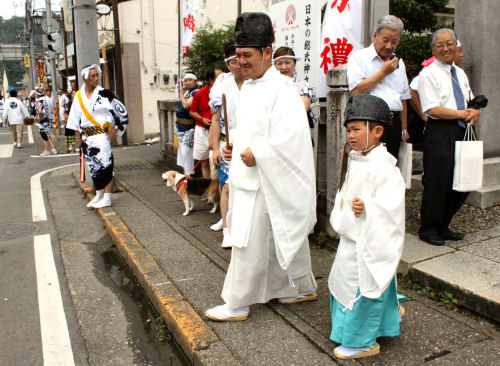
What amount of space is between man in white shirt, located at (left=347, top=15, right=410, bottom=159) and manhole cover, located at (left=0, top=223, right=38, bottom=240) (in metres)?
4.74

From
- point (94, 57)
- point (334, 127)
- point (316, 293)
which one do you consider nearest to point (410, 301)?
point (316, 293)

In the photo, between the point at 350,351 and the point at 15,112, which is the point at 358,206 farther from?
the point at 15,112

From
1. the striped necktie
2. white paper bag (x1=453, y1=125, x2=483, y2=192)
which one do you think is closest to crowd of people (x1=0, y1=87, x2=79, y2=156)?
the striped necktie

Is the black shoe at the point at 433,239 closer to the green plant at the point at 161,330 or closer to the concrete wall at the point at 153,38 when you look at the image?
the green plant at the point at 161,330

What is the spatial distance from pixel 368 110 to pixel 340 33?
2639 mm

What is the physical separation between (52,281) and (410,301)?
11.2 ft

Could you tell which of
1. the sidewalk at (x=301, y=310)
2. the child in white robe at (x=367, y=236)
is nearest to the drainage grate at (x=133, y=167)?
the sidewalk at (x=301, y=310)

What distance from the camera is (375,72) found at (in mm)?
4023

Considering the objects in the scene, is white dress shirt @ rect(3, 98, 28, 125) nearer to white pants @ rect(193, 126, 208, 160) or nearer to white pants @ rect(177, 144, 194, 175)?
white pants @ rect(177, 144, 194, 175)

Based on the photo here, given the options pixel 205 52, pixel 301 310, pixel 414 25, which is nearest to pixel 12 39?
pixel 205 52

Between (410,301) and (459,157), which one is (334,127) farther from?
(410,301)

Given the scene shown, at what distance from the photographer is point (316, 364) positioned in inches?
107

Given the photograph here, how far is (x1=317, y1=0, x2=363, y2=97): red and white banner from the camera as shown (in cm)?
488

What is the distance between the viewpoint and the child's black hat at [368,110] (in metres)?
2.65
